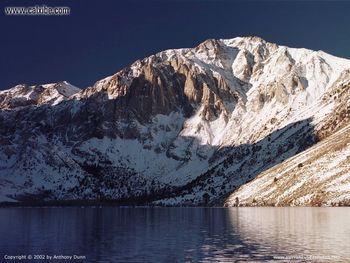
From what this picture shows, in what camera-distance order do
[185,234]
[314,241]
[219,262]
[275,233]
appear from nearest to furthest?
[219,262], [314,241], [275,233], [185,234]

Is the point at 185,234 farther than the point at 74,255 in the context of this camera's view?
Yes

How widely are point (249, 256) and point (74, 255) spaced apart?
25616 mm

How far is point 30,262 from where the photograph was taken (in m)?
69.8

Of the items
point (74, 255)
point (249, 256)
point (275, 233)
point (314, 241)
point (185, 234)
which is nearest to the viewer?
point (249, 256)

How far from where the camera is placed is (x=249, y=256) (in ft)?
233

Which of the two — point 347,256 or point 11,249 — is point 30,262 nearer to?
point 11,249

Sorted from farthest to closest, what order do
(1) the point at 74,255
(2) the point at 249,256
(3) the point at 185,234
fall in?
(3) the point at 185,234
(1) the point at 74,255
(2) the point at 249,256

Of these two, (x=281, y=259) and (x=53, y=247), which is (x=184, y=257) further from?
(x=53, y=247)

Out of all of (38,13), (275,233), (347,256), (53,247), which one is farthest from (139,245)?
(38,13)

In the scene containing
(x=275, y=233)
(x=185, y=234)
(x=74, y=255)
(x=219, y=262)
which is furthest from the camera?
(x=185, y=234)

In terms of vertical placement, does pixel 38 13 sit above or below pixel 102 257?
above

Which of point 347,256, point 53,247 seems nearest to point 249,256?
point 347,256

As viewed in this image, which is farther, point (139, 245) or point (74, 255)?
point (139, 245)

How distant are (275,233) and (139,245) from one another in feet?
94.8
